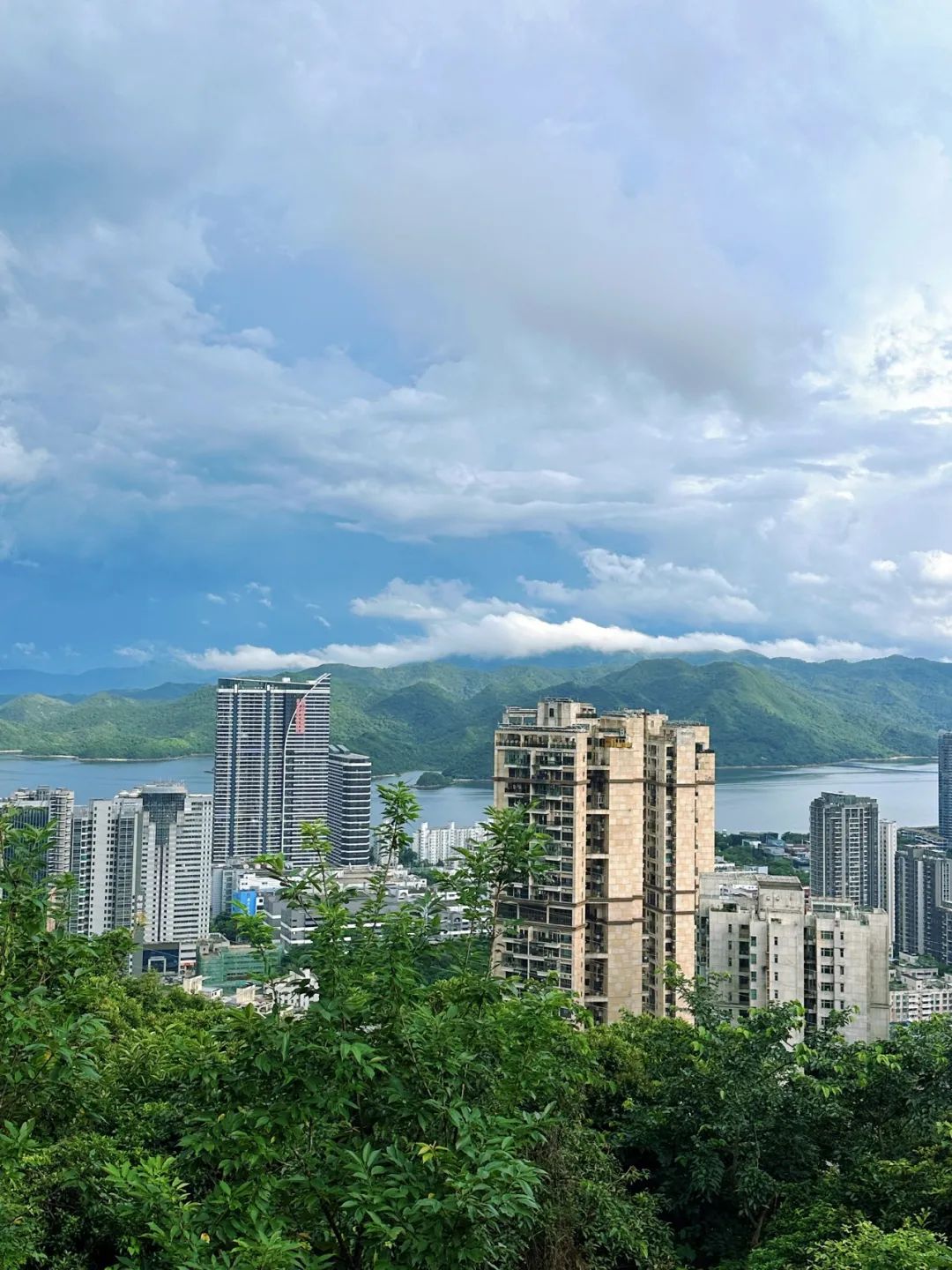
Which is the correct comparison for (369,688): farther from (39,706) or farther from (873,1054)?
(873,1054)

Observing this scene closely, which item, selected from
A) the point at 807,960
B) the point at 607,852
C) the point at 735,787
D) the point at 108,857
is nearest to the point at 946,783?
the point at 735,787

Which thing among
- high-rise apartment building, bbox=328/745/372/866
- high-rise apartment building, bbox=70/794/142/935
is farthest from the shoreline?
high-rise apartment building, bbox=70/794/142/935

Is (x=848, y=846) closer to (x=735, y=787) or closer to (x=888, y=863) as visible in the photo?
(x=888, y=863)

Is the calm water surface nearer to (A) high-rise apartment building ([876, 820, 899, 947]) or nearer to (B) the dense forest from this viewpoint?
(A) high-rise apartment building ([876, 820, 899, 947])

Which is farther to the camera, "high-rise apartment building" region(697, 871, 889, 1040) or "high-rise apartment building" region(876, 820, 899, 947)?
"high-rise apartment building" region(876, 820, 899, 947)

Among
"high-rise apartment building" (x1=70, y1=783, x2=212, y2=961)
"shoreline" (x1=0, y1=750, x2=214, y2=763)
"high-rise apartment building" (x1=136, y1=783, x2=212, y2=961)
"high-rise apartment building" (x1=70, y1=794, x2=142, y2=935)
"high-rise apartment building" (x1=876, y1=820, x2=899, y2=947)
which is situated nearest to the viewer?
"high-rise apartment building" (x1=70, y1=794, x2=142, y2=935)
